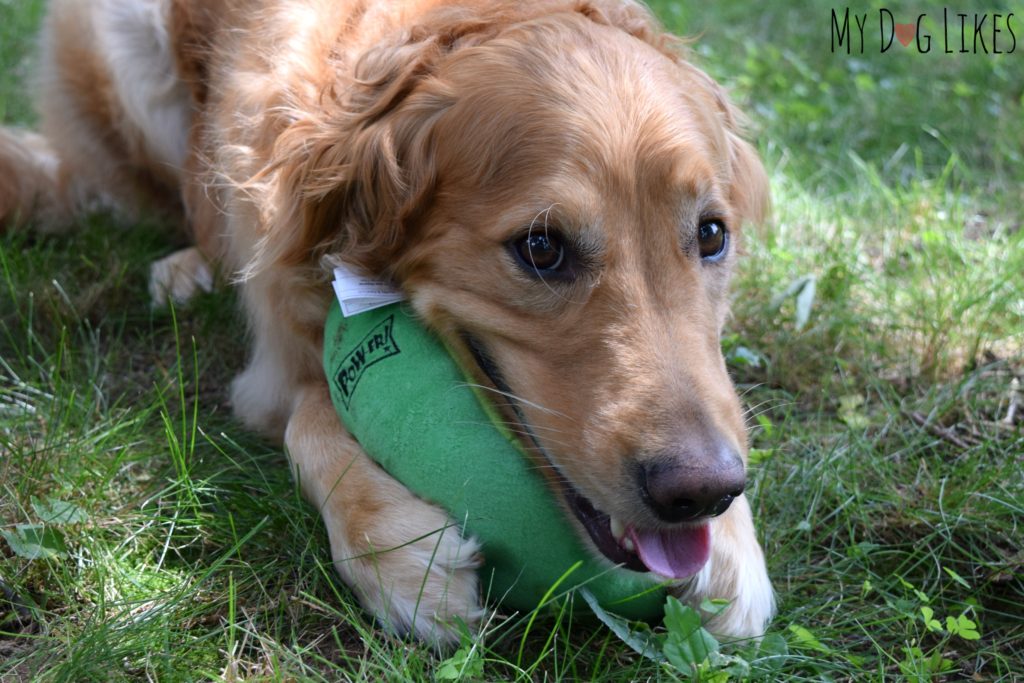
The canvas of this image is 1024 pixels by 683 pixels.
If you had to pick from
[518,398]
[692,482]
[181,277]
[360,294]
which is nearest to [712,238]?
[518,398]

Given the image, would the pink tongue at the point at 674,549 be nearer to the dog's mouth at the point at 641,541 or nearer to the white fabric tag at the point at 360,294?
the dog's mouth at the point at 641,541

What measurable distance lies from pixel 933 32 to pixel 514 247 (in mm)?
5120

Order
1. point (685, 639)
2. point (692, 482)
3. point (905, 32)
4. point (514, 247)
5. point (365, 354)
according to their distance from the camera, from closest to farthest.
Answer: point (692, 482) → point (685, 639) → point (514, 247) → point (365, 354) → point (905, 32)

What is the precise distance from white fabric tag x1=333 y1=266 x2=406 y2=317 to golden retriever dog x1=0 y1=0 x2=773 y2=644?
35mm

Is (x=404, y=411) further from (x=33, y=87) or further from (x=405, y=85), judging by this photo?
(x=33, y=87)

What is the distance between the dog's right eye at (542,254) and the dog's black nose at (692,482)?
53 centimetres

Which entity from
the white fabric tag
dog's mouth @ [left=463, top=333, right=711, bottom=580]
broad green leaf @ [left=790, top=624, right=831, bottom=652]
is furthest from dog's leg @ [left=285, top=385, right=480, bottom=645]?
broad green leaf @ [left=790, top=624, right=831, bottom=652]

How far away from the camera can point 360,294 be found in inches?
103

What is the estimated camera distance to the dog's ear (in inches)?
102

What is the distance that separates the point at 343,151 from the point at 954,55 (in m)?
4.69

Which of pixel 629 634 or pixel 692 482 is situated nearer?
pixel 692 482

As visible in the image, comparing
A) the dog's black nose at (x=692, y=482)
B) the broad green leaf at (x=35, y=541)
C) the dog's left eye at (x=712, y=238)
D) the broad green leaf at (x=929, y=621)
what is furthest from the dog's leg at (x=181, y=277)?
the broad green leaf at (x=929, y=621)

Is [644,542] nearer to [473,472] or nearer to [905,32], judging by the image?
[473,472]

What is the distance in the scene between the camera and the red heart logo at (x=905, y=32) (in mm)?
6359
